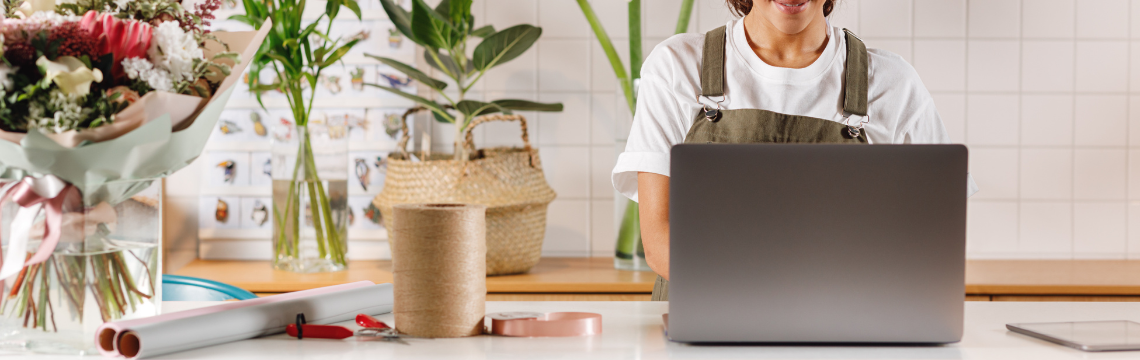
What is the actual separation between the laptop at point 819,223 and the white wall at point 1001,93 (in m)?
1.52

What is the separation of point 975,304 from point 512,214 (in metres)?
1.15

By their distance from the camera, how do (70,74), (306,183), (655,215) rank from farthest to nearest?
(306,183), (655,215), (70,74)

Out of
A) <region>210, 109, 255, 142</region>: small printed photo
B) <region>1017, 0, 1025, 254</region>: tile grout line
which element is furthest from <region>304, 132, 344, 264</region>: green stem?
<region>1017, 0, 1025, 254</region>: tile grout line

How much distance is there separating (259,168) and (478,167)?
732mm

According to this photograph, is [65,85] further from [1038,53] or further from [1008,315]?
[1038,53]

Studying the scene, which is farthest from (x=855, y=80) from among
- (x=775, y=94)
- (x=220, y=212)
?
(x=220, y=212)

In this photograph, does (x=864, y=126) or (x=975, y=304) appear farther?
(x=864, y=126)

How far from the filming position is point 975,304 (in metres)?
0.98

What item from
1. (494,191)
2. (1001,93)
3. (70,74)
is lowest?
(494,191)

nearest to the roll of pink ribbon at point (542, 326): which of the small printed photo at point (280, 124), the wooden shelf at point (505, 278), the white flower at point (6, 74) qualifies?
the white flower at point (6, 74)

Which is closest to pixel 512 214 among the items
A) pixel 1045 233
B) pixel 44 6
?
pixel 44 6

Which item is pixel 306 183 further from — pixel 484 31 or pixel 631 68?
pixel 631 68

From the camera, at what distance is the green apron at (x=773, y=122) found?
1278 mm

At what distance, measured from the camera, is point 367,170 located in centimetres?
226
